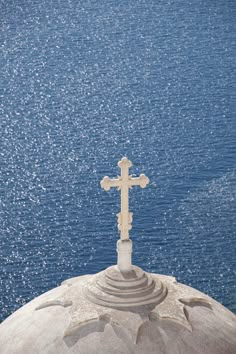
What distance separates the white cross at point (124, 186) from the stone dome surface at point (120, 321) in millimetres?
399

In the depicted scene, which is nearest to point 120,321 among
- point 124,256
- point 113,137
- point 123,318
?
point 123,318

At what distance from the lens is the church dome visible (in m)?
9.33

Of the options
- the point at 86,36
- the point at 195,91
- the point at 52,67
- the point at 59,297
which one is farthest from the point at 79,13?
the point at 59,297

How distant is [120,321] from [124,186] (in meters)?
1.38

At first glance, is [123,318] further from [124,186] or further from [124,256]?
[124,186]

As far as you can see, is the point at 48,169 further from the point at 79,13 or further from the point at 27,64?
the point at 79,13

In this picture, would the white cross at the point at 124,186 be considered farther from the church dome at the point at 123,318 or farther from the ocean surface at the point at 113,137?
the ocean surface at the point at 113,137

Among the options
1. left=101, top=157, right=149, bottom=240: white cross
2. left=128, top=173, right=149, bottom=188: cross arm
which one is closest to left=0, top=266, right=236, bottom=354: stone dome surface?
left=101, top=157, right=149, bottom=240: white cross

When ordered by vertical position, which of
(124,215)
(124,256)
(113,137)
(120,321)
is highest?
(113,137)

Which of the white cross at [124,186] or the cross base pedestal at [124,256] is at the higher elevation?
the white cross at [124,186]

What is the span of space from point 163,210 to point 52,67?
28.0 feet

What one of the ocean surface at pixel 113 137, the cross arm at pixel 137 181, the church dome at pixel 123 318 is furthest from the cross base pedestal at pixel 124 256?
the ocean surface at pixel 113 137

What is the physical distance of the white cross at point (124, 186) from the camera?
33.0 ft

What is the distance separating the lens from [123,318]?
31.2 feet
